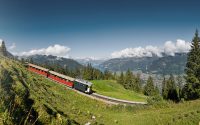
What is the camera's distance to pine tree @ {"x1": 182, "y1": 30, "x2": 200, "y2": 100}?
63.9 metres

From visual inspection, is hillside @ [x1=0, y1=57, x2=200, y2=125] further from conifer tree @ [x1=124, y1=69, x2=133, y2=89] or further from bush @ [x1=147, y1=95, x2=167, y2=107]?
conifer tree @ [x1=124, y1=69, x2=133, y2=89]

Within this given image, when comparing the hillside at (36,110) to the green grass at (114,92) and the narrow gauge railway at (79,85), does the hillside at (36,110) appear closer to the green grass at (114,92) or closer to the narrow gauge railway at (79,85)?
the narrow gauge railway at (79,85)

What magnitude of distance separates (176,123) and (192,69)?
4950 centimetres

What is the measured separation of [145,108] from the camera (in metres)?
35.3

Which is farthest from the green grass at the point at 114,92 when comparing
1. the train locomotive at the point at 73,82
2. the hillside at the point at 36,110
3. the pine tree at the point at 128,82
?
the pine tree at the point at 128,82

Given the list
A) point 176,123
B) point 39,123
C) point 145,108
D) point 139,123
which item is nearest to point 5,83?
point 39,123

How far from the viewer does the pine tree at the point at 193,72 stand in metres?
63.9

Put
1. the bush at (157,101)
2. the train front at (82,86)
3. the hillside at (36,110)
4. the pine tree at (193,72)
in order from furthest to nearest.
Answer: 1. the pine tree at (193,72)
2. the train front at (82,86)
3. the bush at (157,101)
4. the hillside at (36,110)

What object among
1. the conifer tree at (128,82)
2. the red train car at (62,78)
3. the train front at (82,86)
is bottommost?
the conifer tree at (128,82)

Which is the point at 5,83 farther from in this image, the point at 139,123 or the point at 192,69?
the point at 192,69

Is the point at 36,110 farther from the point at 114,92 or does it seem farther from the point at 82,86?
the point at 114,92

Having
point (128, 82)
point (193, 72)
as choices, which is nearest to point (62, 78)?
point (193, 72)

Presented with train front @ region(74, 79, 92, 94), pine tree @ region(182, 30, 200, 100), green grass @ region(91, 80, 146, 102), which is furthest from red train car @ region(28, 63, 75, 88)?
pine tree @ region(182, 30, 200, 100)

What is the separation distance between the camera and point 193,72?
65750 mm
